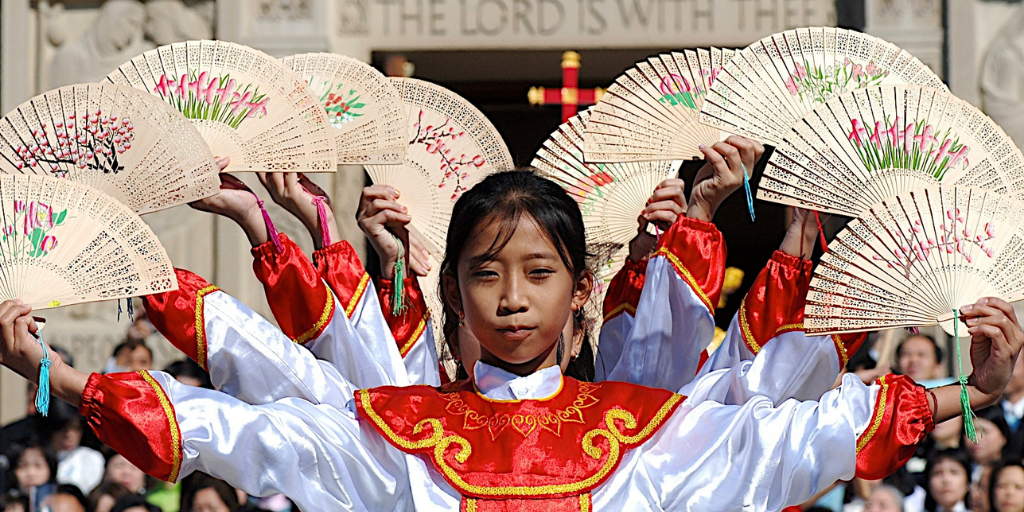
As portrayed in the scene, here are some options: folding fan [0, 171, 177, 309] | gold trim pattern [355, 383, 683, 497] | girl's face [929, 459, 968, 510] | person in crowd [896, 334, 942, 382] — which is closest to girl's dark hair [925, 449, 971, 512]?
girl's face [929, 459, 968, 510]

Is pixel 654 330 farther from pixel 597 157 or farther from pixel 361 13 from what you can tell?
pixel 361 13

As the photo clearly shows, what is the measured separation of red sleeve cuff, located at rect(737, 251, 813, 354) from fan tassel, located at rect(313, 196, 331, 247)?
1000 millimetres

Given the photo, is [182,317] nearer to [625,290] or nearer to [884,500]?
[625,290]

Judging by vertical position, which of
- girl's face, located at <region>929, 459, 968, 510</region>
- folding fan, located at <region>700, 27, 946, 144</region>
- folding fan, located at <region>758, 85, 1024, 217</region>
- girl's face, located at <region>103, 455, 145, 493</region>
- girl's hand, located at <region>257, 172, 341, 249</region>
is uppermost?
folding fan, located at <region>700, 27, 946, 144</region>

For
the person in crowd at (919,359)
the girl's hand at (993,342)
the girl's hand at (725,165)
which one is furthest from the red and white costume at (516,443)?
the person in crowd at (919,359)

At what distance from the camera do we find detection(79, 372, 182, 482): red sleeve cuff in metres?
2.03

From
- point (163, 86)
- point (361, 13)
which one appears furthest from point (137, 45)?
point (163, 86)

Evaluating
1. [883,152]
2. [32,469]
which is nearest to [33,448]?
[32,469]

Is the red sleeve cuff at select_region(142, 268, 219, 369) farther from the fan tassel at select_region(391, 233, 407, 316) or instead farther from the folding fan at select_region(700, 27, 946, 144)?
the folding fan at select_region(700, 27, 946, 144)

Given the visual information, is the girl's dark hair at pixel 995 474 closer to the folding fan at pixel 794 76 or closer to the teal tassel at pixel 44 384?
the folding fan at pixel 794 76

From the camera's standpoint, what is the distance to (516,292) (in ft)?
6.84

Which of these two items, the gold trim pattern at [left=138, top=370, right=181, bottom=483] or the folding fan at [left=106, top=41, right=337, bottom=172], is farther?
the folding fan at [left=106, top=41, right=337, bottom=172]

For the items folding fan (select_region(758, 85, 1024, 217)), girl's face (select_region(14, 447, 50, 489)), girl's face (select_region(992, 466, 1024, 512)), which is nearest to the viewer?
folding fan (select_region(758, 85, 1024, 217))

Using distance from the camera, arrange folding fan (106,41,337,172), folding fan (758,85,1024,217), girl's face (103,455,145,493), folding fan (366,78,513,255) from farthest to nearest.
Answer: girl's face (103,455,145,493)
folding fan (366,78,513,255)
folding fan (106,41,337,172)
folding fan (758,85,1024,217)
